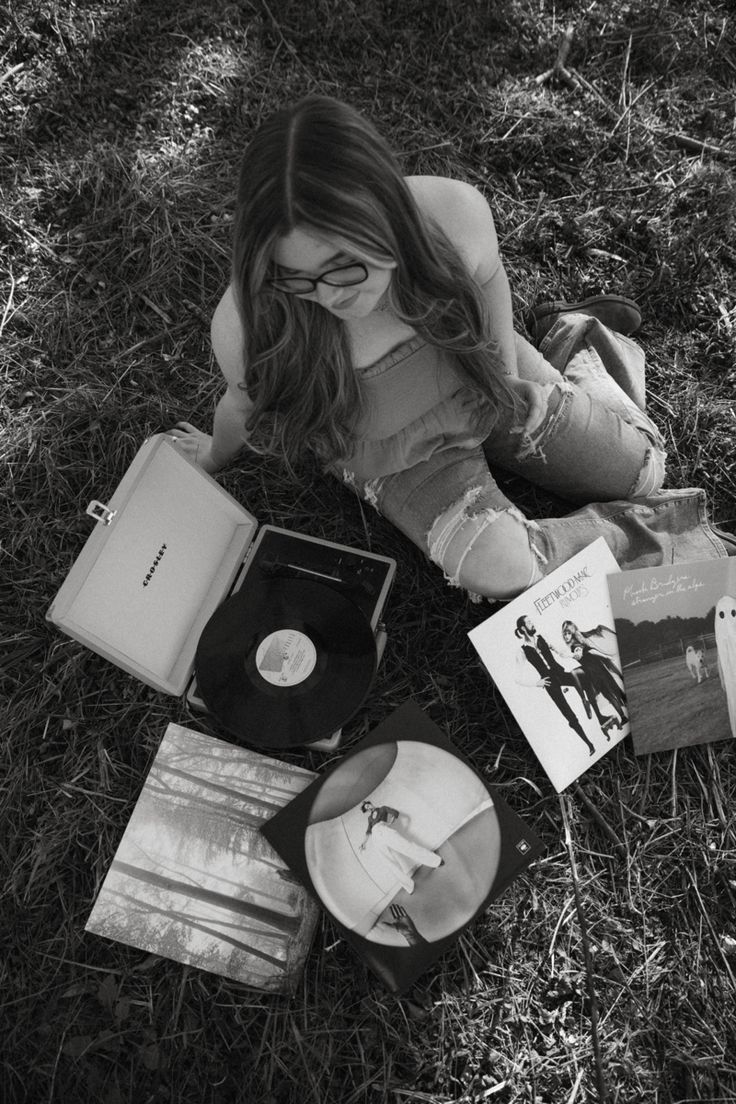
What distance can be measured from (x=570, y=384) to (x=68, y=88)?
1.59 m

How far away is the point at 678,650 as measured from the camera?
1.66 meters

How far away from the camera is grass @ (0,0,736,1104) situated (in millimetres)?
1526

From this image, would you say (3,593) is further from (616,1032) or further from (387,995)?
(616,1032)

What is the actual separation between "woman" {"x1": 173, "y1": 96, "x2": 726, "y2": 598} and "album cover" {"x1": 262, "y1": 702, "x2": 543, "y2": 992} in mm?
418

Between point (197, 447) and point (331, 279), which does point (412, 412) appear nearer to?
point (331, 279)

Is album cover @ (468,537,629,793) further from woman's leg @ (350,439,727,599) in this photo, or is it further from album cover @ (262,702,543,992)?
album cover @ (262,702,543,992)

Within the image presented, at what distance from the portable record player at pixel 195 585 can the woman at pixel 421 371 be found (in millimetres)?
150

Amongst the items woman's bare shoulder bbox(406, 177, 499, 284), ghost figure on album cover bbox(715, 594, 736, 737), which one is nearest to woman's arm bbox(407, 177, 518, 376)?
woman's bare shoulder bbox(406, 177, 499, 284)

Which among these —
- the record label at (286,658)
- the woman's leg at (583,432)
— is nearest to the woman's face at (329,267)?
the woman's leg at (583,432)

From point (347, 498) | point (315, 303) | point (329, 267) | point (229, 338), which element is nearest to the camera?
point (329, 267)

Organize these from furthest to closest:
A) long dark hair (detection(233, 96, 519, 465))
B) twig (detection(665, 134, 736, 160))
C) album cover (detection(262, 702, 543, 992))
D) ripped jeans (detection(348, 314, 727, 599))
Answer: twig (detection(665, 134, 736, 160)), ripped jeans (detection(348, 314, 727, 599)), album cover (detection(262, 702, 543, 992)), long dark hair (detection(233, 96, 519, 465))

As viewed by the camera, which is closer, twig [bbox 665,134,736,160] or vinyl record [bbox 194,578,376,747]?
vinyl record [bbox 194,578,376,747]

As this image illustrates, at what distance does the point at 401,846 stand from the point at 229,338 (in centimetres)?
102

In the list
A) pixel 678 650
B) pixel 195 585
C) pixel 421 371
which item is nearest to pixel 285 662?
pixel 195 585
